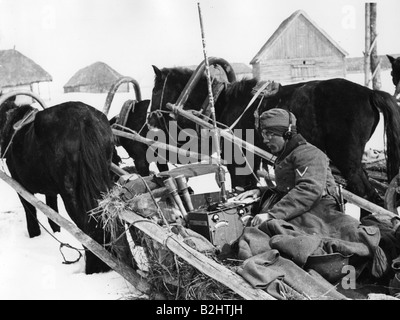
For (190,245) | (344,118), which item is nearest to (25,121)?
(190,245)

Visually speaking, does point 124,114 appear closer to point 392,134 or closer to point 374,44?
point 392,134

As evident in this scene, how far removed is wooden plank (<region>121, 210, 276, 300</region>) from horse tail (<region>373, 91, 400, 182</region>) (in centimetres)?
258

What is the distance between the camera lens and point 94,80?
1997 cm

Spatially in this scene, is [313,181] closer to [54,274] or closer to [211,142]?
[54,274]

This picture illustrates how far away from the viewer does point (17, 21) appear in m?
3.79

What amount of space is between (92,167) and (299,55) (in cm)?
1428

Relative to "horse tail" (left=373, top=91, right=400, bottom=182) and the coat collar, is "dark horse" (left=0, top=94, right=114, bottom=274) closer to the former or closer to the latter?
the coat collar

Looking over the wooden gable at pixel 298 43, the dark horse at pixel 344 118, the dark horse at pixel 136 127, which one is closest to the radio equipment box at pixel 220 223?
the dark horse at pixel 344 118

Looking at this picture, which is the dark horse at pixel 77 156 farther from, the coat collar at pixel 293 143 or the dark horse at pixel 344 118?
the dark horse at pixel 344 118

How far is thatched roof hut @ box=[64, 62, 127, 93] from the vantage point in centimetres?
1989

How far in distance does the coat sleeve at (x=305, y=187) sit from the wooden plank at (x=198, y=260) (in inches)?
21.1

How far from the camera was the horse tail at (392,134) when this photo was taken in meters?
4.13

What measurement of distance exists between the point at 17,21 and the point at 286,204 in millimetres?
2899
